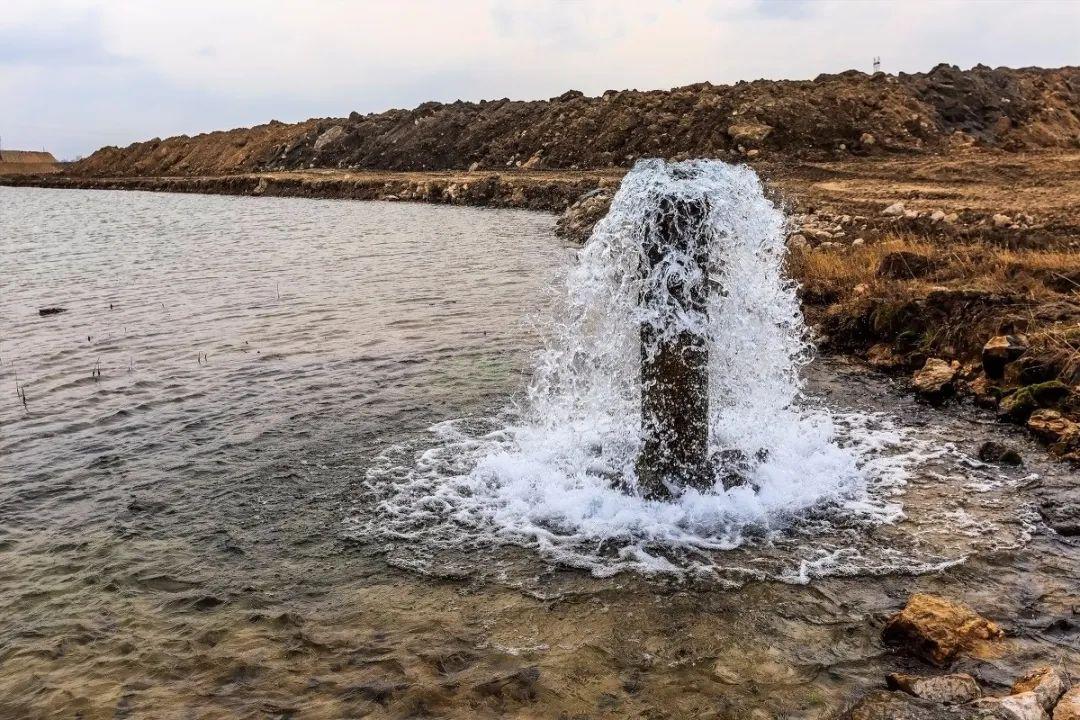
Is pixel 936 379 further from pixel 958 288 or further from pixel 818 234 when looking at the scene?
pixel 818 234

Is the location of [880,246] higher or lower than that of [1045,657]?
higher

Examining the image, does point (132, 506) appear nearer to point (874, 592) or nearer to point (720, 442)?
point (720, 442)

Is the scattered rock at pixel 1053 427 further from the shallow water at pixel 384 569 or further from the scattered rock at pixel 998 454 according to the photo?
the scattered rock at pixel 998 454

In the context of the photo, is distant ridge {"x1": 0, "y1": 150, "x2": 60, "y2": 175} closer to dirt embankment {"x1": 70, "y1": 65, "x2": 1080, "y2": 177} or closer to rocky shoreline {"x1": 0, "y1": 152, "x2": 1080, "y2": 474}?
dirt embankment {"x1": 70, "y1": 65, "x2": 1080, "y2": 177}

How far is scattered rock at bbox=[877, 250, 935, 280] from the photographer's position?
11.3 meters

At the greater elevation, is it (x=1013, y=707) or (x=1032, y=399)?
(x=1032, y=399)

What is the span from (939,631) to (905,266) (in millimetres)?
8259

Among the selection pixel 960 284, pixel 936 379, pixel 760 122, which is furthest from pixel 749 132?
pixel 936 379

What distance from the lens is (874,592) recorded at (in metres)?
4.97

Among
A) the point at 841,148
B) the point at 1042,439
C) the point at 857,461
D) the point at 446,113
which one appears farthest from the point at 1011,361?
the point at 446,113

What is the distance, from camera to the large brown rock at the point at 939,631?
4234mm

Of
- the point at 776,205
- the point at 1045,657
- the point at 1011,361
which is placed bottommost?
the point at 1045,657

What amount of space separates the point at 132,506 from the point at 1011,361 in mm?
8629

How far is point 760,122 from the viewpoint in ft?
121
